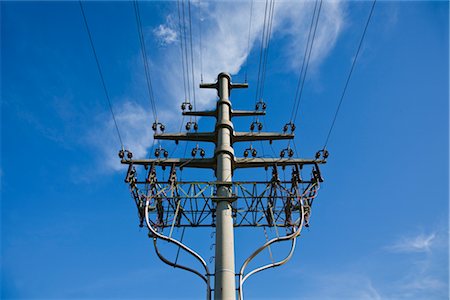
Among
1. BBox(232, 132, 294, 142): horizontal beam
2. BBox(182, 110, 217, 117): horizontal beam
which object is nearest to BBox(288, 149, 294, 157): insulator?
BBox(232, 132, 294, 142): horizontal beam

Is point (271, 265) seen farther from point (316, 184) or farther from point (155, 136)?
point (155, 136)

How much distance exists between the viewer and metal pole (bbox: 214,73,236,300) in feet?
32.9

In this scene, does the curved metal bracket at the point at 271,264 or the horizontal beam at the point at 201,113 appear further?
the horizontal beam at the point at 201,113

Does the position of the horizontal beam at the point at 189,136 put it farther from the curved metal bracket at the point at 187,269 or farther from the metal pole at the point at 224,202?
the curved metal bracket at the point at 187,269

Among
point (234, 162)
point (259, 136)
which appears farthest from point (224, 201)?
point (259, 136)

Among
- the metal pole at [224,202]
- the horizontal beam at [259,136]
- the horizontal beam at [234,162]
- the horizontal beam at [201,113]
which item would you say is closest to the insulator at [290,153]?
the horizontal beam at [234,162]

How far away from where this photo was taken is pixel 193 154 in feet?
46.1

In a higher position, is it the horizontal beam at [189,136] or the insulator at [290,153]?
the horizontal beam at [189,136]

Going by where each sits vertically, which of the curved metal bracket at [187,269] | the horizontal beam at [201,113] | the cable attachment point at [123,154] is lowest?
the curved metal bracket at [187,269]

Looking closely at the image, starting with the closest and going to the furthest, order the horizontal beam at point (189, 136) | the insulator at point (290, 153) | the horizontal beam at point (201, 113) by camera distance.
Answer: the insulator at point (290, 153) < the horizontal beam at point (189, 136) < the horizontal beam at point (201, 113)

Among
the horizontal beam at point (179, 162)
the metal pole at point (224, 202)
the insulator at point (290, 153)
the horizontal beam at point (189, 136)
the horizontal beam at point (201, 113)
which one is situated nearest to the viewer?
the metal pole at point (224, 202)

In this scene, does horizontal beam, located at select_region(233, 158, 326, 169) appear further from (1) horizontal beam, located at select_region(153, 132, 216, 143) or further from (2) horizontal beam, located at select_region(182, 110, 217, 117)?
(2) horizontal beam, located at select_region(182, 110, 217, 117)

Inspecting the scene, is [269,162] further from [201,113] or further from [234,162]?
[201,113]

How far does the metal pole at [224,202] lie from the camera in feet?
32.9
